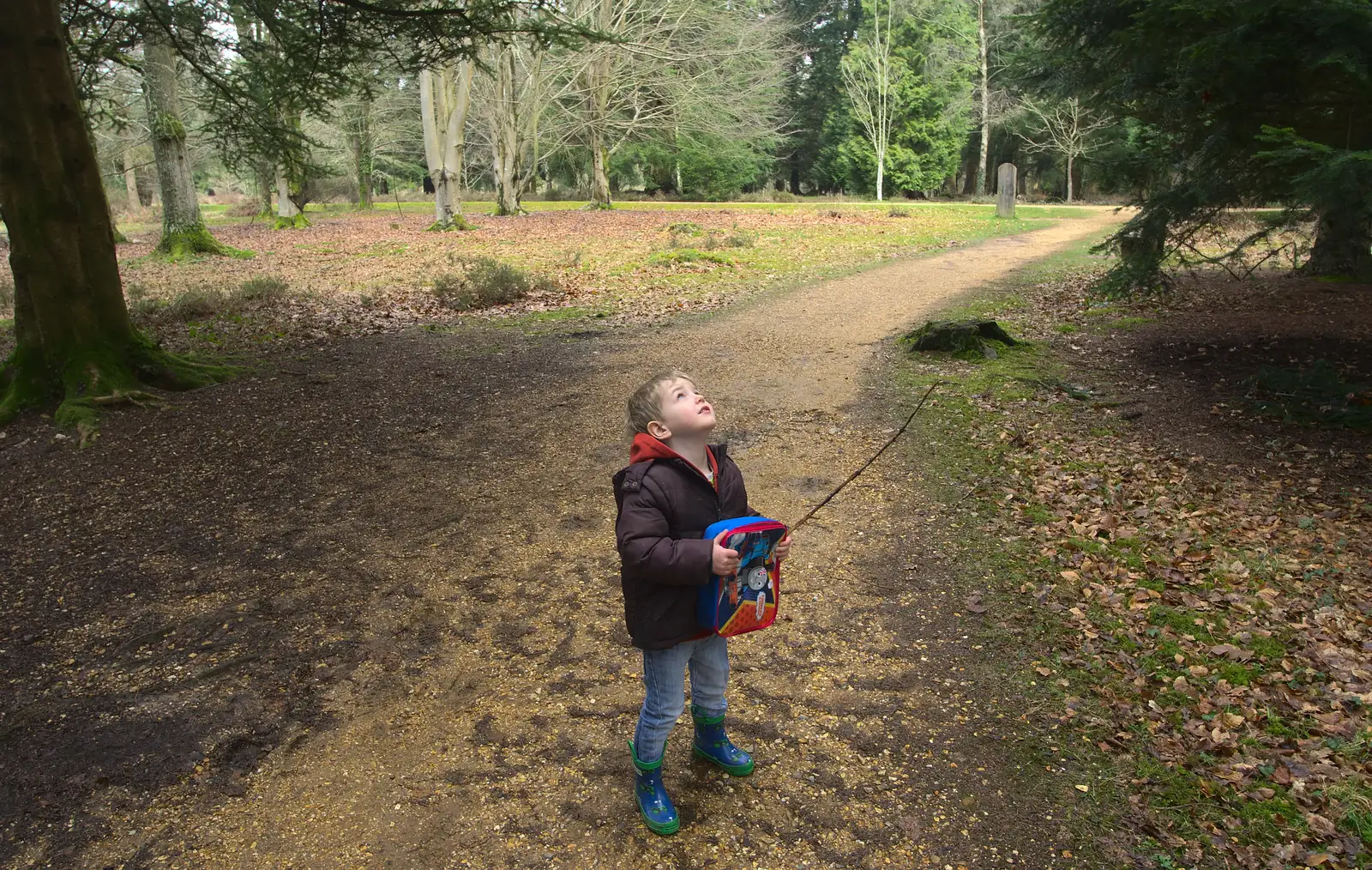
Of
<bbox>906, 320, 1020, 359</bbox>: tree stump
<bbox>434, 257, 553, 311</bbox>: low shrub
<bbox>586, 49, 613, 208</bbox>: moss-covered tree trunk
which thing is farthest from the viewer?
<bbox>586, 49, 613, 208</bbox>: moss-covered tree trunk

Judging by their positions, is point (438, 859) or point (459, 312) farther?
point (459, 312)

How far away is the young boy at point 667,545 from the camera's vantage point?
265cm

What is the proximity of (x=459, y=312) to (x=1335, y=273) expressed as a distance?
469 inches

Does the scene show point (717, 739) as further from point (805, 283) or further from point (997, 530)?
point (805, 283)

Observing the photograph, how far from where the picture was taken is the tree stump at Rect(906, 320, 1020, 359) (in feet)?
29.8

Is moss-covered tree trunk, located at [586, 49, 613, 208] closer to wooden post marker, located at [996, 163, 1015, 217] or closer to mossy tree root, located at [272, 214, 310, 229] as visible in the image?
mossy tree root, located at [272, 214, 310, 229]

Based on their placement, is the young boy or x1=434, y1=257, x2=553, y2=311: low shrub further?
x1=434, y1=257, x2=553, y2=311: low shrub

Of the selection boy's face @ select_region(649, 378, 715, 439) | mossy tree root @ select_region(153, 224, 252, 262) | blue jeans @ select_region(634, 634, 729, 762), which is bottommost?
blue jeans @ select_region(634, 634, 729, 762)

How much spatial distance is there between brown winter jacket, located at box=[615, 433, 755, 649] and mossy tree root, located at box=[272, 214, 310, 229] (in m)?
30.1

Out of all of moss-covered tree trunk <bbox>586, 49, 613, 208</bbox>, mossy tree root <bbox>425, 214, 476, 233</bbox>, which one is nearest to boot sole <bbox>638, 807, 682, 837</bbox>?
mossy tree root <bbox>425, 214, 476, 233</bbox>

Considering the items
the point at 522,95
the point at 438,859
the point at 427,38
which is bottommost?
the point at 438,859

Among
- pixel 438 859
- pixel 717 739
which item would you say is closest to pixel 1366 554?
pixel 717 739

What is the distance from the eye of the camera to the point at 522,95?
30.6 metres

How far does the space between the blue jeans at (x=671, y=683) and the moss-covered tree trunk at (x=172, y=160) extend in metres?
17.8
